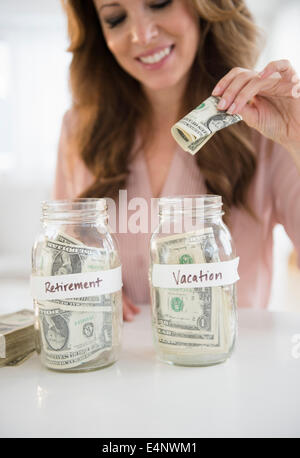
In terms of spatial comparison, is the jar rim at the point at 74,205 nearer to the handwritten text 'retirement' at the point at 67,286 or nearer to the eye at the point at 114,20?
the handwritten text 'retirement' at the point at 67,286

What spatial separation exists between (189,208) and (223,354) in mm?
224

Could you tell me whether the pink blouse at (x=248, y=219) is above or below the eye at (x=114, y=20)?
below

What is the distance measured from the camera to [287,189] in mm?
1280

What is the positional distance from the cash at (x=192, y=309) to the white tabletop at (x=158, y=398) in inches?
1.4

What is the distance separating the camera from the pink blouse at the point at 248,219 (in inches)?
51.7

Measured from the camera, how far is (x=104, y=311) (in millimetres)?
731

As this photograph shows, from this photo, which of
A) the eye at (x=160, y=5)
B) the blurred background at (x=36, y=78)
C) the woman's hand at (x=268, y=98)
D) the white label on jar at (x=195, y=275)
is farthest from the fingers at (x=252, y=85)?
the blurred background at (x=36, y=78)

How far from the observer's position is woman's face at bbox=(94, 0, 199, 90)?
121 cm

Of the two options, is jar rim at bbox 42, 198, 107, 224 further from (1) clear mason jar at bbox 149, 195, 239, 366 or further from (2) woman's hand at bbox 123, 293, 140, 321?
(2) woman's hand at bbox 123, 293, 140, 321

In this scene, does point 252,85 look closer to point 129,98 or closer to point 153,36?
point 153,36

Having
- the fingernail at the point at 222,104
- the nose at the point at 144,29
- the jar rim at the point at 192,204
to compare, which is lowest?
the jar rim at the point at 192,204

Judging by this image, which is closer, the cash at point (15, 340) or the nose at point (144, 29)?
the cash at point (15, 340)
